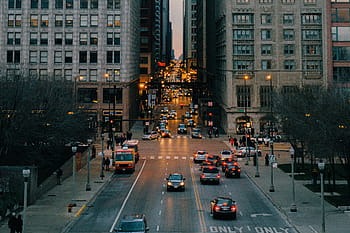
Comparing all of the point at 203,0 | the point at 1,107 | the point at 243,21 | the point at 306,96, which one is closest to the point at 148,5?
the point at 203,0

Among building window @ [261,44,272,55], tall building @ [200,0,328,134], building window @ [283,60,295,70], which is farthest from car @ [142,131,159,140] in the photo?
building window @ [283,60,295,70]

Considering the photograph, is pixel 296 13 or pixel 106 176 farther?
pixel 296 13

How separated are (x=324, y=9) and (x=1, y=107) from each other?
7579 centimetres

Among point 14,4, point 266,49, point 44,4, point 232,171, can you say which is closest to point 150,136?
point 266,49

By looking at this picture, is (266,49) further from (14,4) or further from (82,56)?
(14,4)

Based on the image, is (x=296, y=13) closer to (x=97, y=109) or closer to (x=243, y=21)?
(x=243, y=21)

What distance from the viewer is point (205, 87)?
164m

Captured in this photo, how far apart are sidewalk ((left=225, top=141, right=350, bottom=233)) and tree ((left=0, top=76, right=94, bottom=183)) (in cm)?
2067

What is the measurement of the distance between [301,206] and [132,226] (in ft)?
55.1

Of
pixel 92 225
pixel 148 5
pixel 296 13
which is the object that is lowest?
pixel 92 225

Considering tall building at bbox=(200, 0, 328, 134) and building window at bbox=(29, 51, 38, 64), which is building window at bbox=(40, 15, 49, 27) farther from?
tall building at bbox=(200, 0, 328, 134)

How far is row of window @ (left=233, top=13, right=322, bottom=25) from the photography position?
103 metres

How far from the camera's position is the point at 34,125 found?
46969 millimetres

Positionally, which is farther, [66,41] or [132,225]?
[66,41]
